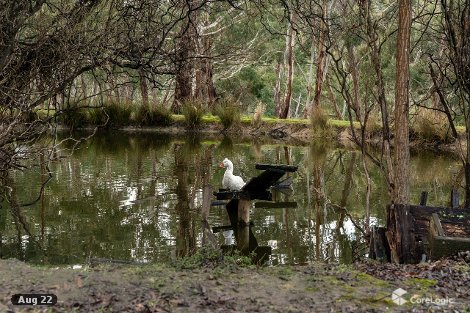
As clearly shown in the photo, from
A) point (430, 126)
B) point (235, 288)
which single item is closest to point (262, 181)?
point (235, 288)

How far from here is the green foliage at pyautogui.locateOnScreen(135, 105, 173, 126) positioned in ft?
72.7

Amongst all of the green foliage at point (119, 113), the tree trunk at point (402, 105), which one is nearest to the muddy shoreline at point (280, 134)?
the green foliage at point (119, 113)

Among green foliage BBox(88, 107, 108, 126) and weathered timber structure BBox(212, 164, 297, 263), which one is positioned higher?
green foliage BBox(88, 107, 108, 126)

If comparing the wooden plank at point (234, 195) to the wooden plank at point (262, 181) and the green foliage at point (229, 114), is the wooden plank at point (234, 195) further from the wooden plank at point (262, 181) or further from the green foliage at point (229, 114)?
the green foliage at point (229, 114)

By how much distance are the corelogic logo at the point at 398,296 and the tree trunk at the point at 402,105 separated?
7.42 feet

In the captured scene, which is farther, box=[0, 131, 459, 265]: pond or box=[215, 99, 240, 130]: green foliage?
box=[215, 99, 240, 130]: green foliage

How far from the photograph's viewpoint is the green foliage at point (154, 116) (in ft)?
72.7

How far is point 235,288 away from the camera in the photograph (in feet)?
11.9

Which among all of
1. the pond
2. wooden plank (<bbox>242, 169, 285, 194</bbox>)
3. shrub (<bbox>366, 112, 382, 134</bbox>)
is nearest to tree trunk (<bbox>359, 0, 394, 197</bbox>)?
the pond

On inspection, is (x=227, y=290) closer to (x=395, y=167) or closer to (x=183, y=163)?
(x=395, y=167)

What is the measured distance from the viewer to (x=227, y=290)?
3.58 metres

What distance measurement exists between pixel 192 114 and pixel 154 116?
4.84ft

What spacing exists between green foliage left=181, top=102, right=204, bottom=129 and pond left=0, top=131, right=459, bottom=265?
592cm
